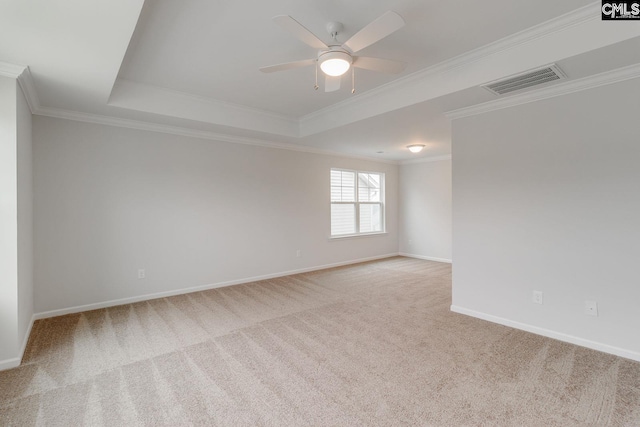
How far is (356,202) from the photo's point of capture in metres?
6.84

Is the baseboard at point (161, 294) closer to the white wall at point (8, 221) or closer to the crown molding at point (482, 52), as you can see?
the white wall at point (8, 221)

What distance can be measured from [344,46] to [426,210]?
561cm

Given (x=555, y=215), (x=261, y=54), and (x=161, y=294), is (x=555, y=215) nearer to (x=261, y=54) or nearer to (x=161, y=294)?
(x=261, y=54)

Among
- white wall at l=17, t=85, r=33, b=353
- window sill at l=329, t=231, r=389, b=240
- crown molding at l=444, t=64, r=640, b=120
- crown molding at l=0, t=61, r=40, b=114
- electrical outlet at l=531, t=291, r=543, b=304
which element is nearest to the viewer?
crown molding at l=0, t=61, r=40, b=114

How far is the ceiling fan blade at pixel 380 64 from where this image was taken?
2.30 metres

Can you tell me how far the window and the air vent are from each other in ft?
12.3

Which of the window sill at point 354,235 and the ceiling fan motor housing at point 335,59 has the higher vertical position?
the ceiling fan motor housing at point 335,59

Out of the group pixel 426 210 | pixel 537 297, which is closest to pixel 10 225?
pixel 537 297

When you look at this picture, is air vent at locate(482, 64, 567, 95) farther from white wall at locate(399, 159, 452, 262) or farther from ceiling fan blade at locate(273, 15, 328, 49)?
white wall at locate(399, 159, 452, 262)

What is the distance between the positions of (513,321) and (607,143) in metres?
1.93

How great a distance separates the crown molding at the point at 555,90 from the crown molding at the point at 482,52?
2.16 feet

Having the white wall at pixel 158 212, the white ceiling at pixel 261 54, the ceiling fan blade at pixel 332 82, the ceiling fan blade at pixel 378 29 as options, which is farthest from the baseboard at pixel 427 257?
the ceiling fan blade at pixel 378 29

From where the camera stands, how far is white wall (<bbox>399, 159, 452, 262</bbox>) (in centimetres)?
680

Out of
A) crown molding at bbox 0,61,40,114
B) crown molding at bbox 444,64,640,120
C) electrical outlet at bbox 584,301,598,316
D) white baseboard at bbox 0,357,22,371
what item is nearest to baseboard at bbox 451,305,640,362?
electrical outlet at bbox 584,301,598,316
